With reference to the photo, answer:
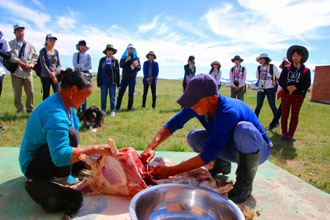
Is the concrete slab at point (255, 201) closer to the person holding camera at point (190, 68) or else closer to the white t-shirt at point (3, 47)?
the white t-shirt at point (3, 47)

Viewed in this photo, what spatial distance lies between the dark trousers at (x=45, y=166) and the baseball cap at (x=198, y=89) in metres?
1.21

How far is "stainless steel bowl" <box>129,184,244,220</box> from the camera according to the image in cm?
210

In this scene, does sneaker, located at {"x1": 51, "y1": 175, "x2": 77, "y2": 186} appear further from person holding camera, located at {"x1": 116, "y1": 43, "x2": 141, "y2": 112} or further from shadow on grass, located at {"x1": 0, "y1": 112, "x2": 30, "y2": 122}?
person holding camera, located at {"x1": 116, "y1": 43, "x2": 141, "y2": 112}

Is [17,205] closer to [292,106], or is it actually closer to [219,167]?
Result: [219,167]

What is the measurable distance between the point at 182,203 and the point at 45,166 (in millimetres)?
1351

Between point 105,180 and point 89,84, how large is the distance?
0.99 metres

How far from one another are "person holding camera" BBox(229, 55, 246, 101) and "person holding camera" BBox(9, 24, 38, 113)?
602 cm

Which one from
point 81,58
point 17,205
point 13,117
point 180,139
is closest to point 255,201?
point 17,205

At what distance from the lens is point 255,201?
8.89 ft

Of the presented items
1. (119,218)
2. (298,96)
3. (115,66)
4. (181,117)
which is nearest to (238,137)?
(181,117)

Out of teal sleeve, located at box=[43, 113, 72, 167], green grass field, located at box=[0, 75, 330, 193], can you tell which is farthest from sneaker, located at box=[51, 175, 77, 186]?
green grass field, located at box=[0, 75, 330, 193]

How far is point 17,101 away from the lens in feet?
22.6

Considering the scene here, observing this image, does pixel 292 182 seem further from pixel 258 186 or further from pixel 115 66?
pixel 115 66

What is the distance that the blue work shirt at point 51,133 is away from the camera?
2.15 metres
